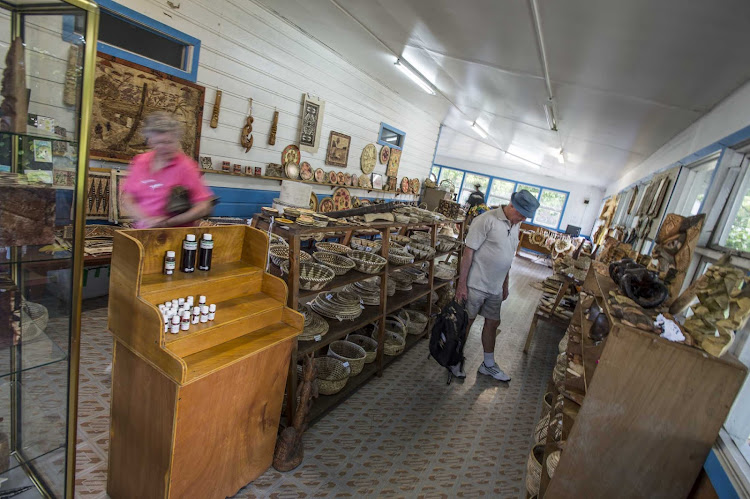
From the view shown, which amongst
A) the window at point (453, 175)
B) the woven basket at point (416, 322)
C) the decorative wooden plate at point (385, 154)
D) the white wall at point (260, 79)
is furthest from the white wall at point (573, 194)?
the woven basket at point (416, 322)

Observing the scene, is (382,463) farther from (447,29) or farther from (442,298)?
(447,29)

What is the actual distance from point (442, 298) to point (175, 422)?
409 cm

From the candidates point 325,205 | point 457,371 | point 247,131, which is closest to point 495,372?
point 457,371

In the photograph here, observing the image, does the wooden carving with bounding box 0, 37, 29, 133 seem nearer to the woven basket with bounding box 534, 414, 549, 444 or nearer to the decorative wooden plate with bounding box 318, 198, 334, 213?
the woven basket with bounding box 534, 414, 549, 444

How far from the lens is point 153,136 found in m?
2.29

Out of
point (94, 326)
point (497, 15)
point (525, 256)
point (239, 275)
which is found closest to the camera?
point (239, 275)

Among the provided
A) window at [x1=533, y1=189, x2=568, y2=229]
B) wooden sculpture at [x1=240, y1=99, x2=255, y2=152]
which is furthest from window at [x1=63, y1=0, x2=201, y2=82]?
window at [x1=533, y1=189, x2=568, y2=229]

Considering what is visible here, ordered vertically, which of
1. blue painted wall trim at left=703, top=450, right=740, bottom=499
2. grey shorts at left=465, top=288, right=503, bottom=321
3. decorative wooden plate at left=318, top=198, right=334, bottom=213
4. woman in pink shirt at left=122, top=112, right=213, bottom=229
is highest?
woman in pink shirt at left=122, top=112, right=213, bottom=229

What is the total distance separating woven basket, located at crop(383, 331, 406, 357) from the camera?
3961 mm

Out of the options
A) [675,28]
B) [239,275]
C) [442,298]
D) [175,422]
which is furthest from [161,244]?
[442,298]

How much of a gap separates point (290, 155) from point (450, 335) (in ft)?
12.1

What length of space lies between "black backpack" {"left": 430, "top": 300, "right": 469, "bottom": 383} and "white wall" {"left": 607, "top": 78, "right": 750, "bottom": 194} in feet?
8.67

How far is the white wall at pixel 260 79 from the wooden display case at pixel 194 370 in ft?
8.51

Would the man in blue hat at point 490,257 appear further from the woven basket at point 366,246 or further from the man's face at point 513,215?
the woven basket at point 366,246
